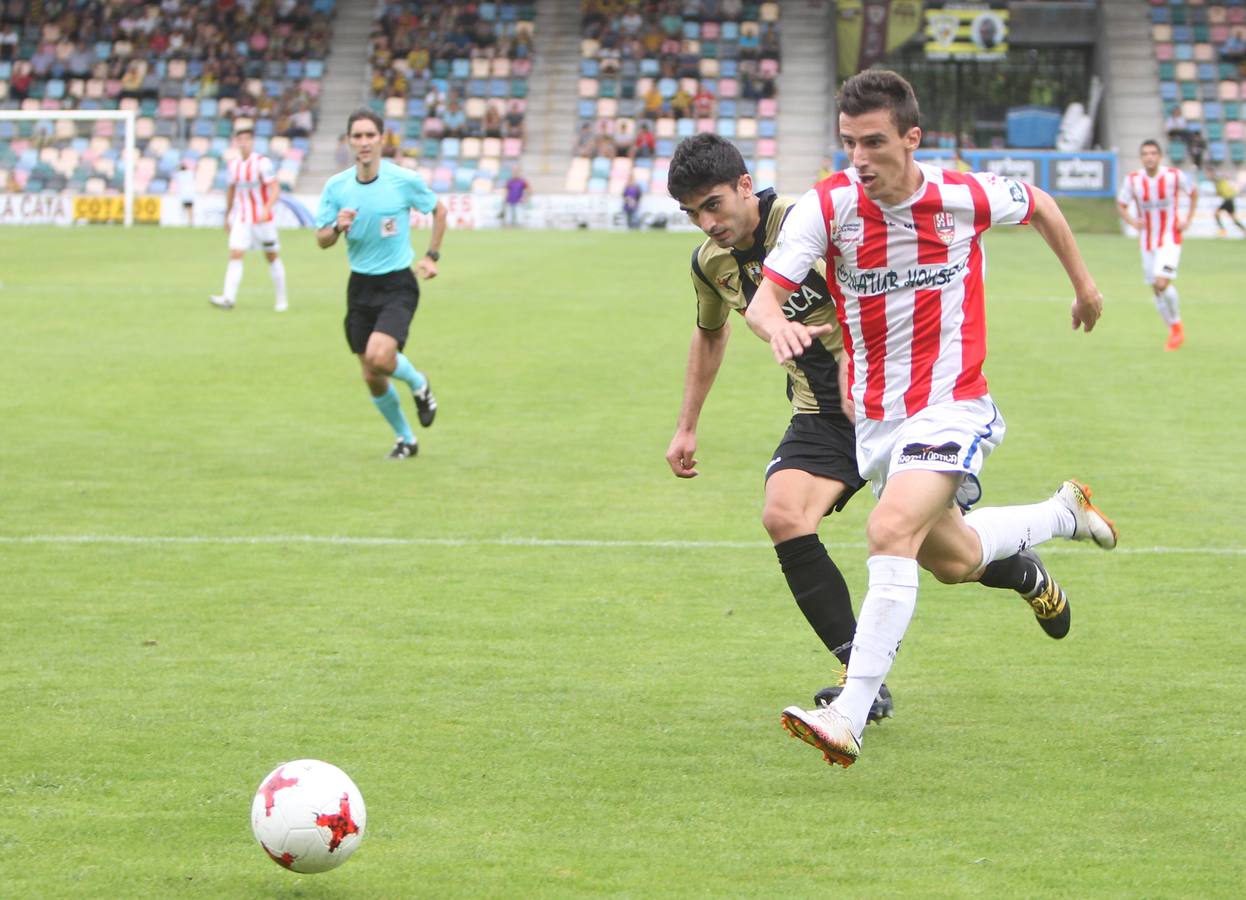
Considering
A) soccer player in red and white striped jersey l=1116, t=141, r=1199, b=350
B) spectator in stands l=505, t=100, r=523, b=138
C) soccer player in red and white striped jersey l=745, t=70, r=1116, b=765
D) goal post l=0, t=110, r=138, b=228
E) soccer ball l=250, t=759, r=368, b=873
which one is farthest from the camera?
spectator in stands l=505, t=100, r=523, b=138

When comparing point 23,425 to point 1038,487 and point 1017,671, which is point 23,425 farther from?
point 1017,671

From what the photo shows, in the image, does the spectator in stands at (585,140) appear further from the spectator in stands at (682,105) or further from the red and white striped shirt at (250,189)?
the red and white striped shirt at (250,189)

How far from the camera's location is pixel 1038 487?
9805 mm

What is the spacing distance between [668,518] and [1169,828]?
484 centimetres

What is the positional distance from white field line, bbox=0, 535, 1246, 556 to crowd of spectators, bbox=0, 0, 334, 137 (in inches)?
1462

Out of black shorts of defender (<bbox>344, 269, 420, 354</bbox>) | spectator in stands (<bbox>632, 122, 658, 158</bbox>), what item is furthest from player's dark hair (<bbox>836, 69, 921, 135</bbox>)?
spectator in stands (<bbox>632, 122, 658, 158</bbox>)

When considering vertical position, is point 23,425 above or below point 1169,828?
below

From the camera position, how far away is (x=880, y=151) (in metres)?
4.78

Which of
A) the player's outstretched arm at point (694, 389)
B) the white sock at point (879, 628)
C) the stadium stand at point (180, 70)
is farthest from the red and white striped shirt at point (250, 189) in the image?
the stadium stand at point (180, 70)

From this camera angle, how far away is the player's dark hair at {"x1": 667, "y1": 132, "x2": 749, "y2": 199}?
507 cm

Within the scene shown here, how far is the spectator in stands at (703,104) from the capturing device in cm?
4387

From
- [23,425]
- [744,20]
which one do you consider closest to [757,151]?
[744,20]

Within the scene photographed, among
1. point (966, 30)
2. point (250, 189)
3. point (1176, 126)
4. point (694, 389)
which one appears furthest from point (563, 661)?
point (1176, 126)

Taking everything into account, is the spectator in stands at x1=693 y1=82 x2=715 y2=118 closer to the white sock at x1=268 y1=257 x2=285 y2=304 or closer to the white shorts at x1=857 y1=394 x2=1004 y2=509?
the white sock at x1=268 y1=257 x2=285 y2=304
